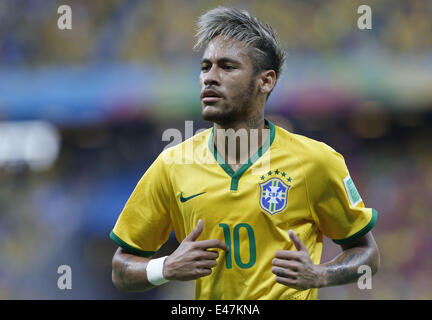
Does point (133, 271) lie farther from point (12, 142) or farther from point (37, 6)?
point (37, 6)

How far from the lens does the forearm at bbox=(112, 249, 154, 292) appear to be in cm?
314

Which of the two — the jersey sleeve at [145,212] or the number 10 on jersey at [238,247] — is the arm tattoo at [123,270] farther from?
the number 10 on jersey at [238,247]

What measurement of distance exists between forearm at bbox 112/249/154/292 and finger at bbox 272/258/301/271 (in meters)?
0.76

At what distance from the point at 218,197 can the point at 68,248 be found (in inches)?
215

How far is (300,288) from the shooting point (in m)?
2.81

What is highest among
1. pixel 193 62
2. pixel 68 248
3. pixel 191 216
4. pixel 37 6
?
pixel 37 6

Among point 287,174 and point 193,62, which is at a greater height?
point 193,62

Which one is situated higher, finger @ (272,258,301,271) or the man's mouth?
the man's mouth

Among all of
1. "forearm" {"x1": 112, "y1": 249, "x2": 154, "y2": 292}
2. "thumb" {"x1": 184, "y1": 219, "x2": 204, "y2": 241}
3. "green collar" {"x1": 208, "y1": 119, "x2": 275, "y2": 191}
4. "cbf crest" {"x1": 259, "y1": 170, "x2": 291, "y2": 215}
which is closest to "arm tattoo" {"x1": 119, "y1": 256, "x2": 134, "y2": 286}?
"forearm" {"x1": 112, "y1": 249, "x2": 154, "y2": 292}

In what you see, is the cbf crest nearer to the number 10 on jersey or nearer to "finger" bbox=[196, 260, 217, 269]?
the number 10 on jersey

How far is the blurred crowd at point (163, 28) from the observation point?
322 inches

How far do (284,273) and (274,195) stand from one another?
47 cm
